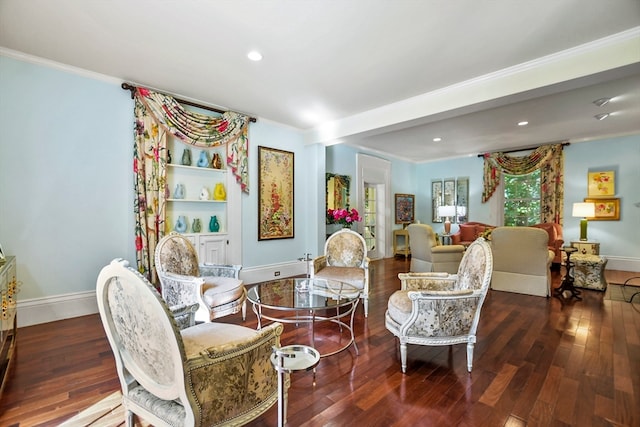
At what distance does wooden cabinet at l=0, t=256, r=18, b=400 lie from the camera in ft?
6.64

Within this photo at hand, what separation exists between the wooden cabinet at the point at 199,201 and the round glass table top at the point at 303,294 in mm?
1616

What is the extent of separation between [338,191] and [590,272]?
4.43m

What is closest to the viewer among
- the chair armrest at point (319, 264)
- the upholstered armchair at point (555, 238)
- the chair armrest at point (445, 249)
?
the chair armrest at point (319, 264)

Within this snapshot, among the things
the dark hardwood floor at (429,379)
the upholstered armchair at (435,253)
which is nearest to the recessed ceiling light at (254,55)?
the dark hardwood floor at (429,379)

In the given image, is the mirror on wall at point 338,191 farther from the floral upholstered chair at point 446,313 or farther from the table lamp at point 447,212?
the floral upholstered chair at point 446,313

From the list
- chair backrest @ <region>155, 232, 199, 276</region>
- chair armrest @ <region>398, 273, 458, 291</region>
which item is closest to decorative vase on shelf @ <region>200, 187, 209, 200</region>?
chair backrest @ <region>155, 232, 199, 276</region>

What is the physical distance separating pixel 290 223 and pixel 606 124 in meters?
6.07

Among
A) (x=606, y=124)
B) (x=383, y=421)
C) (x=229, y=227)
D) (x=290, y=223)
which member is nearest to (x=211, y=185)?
(x=229, y=227)

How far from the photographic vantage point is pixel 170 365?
3.69ft

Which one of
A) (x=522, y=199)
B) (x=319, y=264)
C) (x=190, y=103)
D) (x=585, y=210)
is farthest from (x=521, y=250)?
(x=190, y=103)

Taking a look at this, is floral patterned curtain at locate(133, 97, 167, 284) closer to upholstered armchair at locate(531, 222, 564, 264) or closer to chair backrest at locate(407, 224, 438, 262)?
chair backrest at locate(407, 224, 438, 262)

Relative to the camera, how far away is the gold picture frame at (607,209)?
19.7 ft

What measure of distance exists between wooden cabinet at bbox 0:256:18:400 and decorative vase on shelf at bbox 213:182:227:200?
7.48 ft

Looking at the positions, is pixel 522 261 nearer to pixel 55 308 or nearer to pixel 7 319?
pixel 7 319
